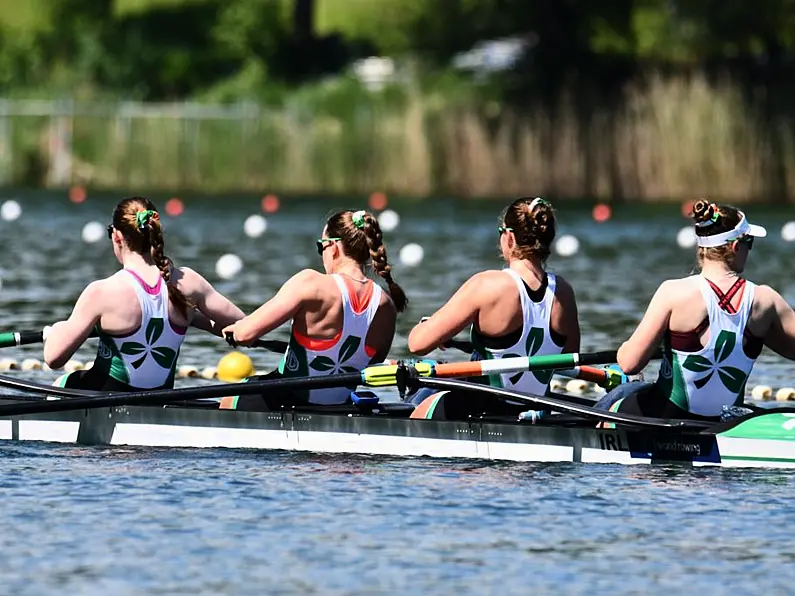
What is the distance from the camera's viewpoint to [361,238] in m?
11.6

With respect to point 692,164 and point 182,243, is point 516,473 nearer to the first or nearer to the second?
point 182,243

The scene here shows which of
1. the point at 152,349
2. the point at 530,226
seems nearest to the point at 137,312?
the point at 152,349

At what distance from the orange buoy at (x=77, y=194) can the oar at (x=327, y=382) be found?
97.5ft

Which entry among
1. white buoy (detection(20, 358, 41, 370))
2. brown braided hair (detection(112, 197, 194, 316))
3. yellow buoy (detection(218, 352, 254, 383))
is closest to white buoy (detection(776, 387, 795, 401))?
yellow buoy (detection(218, 352, 254, 383))

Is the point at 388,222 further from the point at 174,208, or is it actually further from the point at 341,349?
the point at 341,349

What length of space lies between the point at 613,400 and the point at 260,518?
255 cm

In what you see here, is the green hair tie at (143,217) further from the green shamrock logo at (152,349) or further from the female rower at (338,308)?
the female rower at (338,308)

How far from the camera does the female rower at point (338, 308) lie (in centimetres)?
1155

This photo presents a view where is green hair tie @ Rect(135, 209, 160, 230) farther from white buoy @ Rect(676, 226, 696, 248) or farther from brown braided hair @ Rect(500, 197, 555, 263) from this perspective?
white buoy @ Rect(676, 226, 696, 248)

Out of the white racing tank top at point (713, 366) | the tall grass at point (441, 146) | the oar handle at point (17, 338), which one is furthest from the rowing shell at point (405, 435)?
the tall grass at point (441, 146)

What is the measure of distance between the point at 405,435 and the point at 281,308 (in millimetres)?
1046

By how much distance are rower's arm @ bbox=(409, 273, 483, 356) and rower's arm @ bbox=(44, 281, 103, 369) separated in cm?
192

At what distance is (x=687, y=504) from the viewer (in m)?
→ 10.5

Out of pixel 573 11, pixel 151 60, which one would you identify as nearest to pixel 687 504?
pixel 573 11
